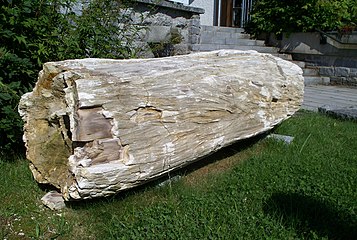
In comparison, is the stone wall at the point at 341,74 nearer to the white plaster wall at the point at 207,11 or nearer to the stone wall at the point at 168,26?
the stone wall at the point at 168,26

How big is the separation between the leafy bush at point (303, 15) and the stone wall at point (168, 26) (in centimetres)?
262

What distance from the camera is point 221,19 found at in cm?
1234

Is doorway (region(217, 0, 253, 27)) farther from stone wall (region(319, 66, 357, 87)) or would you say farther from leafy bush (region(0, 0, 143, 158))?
leafy bush (region(0, 0, 143, 158))

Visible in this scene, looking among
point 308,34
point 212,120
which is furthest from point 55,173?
point 308,34

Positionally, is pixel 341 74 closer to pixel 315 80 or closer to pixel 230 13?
pixel 315 80

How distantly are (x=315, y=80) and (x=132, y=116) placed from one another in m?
7.63

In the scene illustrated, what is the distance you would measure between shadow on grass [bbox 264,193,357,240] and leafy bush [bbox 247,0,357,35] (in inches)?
292

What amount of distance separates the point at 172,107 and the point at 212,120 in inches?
16.5

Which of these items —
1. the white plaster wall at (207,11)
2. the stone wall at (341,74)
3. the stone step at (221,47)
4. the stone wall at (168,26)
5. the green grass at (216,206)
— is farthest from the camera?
the white plaster wall at (207,11)

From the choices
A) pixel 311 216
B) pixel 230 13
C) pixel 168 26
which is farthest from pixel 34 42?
pixel 230 13

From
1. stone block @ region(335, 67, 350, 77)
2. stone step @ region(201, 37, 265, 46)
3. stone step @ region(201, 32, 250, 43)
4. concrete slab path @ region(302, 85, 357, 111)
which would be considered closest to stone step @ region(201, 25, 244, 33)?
stone step @ region(201, 32, 250, 43)

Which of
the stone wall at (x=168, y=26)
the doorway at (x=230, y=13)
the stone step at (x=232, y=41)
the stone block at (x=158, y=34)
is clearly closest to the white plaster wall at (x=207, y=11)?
the doorway at (x=230, y=13)

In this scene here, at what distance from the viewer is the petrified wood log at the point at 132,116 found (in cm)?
223

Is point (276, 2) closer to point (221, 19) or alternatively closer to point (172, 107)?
point (221, 19)
